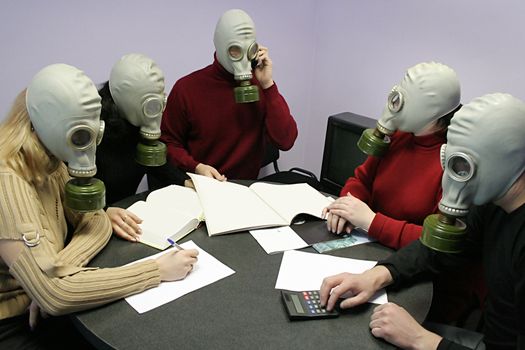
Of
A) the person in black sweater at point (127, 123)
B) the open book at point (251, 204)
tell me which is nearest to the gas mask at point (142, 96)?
the person in black sweater at point (127, 123)

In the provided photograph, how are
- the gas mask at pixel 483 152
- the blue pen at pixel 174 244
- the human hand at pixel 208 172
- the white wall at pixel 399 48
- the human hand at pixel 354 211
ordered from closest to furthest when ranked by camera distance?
the gas mask at pixel 483 152 < the blue pen at pixel 174 244 < the human hand at pixel 354 211 < the human hand at pixel 208 172 < the white wall at pixel 399 48

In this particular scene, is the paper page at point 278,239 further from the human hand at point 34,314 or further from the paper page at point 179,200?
the human hand at point 34,314

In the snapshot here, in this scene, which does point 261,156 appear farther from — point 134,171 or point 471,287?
point 471,287

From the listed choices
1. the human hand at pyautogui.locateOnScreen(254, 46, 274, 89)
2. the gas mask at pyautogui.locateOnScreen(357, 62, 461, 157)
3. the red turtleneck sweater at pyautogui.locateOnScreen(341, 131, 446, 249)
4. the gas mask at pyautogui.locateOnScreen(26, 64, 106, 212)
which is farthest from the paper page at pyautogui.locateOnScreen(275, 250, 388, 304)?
the human hand at pyautogui.locateOnScreen(254, 46, 274, 89)

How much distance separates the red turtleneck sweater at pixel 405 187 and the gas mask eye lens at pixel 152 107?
32.2 inches

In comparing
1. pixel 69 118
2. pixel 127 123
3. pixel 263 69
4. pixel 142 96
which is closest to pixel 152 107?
pixel 142 96

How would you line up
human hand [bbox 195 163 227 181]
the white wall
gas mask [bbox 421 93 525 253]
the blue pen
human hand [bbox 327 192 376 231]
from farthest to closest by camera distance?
1. the white wall
2. human hand [bbox 195 163 227 181]
3. human hand [bbox 327 192 376 231]
4. the blue pen
5. gas mask [bbox 421 93 525 253]

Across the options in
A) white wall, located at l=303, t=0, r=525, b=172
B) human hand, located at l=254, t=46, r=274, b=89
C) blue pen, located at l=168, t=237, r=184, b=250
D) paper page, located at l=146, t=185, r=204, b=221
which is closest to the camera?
blue pen, located at l=168, t=237, r=184, b=250

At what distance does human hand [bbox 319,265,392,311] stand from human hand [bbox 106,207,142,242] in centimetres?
65

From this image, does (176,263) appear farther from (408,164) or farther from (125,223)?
(408,164)

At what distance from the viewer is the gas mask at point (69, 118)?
1188 millimetres

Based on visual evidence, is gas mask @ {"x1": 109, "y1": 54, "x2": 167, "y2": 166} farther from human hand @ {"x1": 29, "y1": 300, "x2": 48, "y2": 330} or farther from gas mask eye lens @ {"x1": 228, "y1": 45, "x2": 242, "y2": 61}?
human hand @ {"x1": 29, "y1": 300, "x2": 48, "y2": 330}

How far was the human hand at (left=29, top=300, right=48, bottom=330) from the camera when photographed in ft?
4.30

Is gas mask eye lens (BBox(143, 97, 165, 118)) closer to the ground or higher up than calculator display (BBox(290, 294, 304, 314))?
higher up
